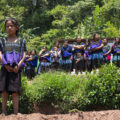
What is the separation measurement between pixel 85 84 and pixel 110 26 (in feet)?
43.6

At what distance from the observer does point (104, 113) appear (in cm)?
342

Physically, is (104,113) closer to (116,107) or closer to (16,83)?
(116,107)

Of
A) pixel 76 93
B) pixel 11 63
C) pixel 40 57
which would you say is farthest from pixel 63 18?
pixel 11 63

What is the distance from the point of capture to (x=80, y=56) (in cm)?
739

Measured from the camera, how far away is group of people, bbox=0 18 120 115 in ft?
11.8

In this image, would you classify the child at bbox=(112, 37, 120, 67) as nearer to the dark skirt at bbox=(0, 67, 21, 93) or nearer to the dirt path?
the dirt path

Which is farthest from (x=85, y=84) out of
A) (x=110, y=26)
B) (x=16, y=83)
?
(x=110, y=26)

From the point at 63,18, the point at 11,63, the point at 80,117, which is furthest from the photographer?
the point at 63,18

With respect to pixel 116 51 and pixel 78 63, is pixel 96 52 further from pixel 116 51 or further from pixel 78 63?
pixel 78 63

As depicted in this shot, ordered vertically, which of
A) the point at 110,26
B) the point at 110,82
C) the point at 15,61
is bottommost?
the point at 110,26

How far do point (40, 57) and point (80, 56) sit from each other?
1.78 m

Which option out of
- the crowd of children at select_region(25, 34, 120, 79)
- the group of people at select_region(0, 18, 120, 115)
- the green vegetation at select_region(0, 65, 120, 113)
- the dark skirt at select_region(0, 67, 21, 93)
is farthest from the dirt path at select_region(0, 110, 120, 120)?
the crowd of children at select_region(25, 34, 120, 79)

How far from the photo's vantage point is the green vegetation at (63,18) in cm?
1806

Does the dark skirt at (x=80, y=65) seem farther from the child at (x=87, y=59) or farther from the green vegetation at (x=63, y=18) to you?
the green vegetation at (x=63, y=18)
